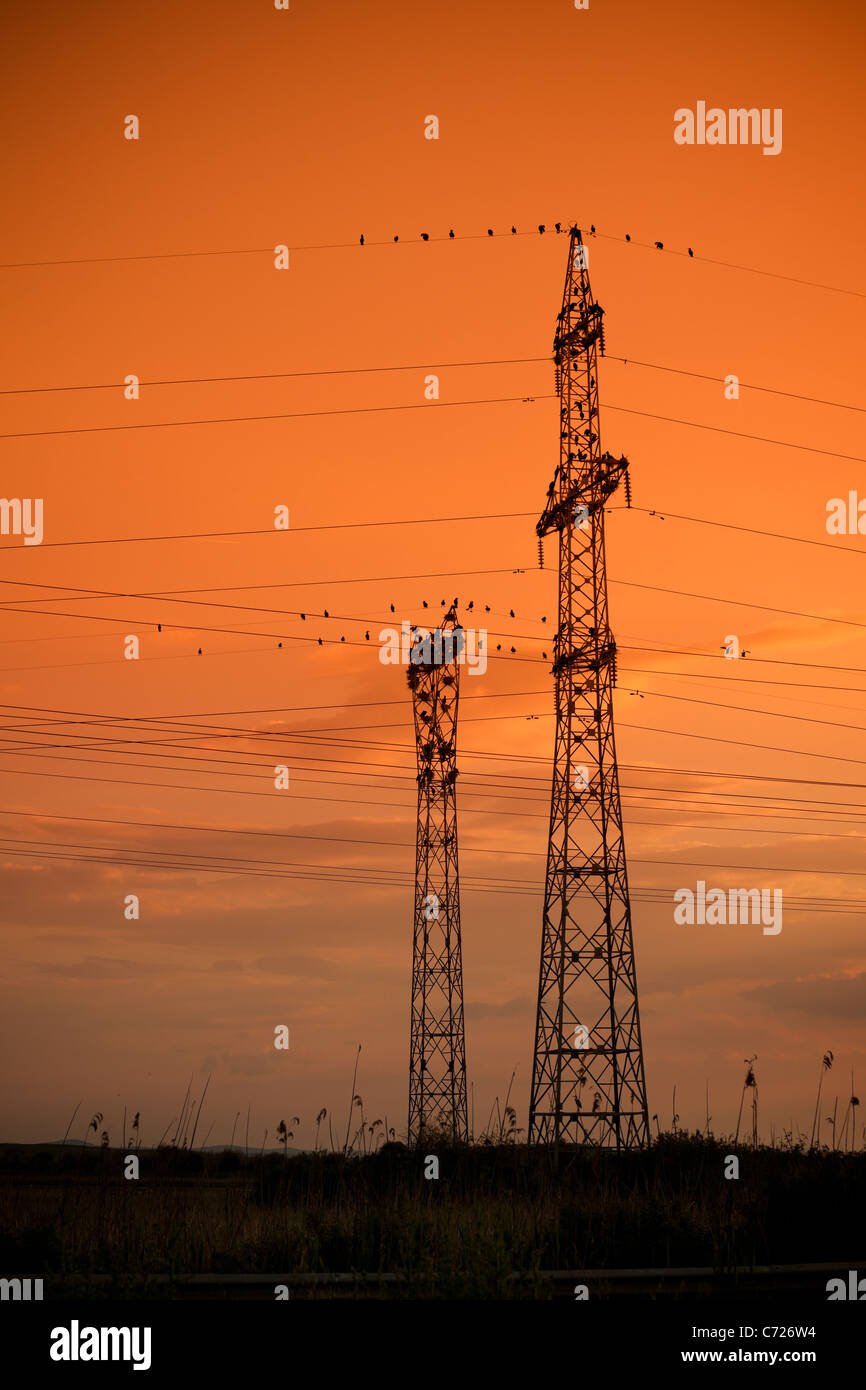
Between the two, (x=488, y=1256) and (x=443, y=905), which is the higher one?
(x=443, y=905)

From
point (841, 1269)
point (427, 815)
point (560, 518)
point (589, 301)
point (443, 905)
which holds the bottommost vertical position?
point (841, 1269)

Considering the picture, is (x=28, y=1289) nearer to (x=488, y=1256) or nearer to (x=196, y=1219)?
(x=196, y=1219)

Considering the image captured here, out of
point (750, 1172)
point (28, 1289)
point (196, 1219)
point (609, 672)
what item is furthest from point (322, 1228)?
point (609, 672)
